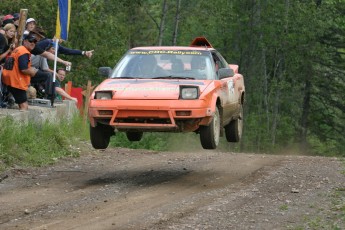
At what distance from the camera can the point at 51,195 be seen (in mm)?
11234

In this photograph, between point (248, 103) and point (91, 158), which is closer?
point (91, 158)

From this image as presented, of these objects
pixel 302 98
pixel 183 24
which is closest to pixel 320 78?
pixel 302 98

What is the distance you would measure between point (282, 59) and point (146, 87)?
41030mm

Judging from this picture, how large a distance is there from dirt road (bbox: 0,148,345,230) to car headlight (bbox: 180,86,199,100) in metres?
1.22

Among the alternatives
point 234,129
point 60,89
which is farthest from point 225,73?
point 60,89

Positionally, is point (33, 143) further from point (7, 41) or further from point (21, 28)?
point (21, 28)

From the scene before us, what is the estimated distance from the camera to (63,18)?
18203 millimetres

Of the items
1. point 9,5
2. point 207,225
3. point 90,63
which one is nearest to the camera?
point 207,225

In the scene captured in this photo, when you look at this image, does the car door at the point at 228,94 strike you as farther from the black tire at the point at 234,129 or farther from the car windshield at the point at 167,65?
the black tire at the point at 234,129

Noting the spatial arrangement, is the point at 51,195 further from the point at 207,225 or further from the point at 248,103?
the point at 248,103

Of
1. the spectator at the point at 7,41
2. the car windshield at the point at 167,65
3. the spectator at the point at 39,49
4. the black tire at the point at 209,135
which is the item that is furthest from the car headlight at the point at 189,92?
the spectator at the point at 39,49

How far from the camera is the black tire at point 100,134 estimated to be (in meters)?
13.4

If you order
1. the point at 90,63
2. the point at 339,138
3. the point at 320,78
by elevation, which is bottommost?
the point at 339,138

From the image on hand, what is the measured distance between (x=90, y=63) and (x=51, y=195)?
19259 mm
